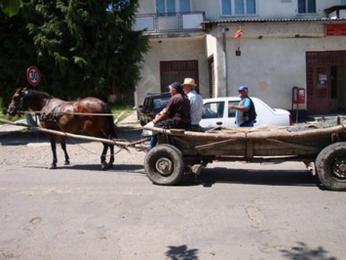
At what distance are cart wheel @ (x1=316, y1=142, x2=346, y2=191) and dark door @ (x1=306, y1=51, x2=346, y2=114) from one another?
15.8 metres

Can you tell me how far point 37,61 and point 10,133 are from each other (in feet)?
13.8

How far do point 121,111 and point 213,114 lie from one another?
17951 mm

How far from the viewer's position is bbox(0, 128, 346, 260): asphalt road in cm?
564

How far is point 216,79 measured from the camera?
73.1ft

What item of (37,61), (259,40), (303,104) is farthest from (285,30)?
(37,61)

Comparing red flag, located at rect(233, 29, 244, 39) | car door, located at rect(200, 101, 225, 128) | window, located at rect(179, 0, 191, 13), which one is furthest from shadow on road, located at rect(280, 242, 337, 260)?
window, located at rect(179, 0, 191, 13)

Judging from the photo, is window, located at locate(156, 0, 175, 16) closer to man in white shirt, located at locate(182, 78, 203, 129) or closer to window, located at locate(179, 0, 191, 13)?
window, located at locate(179, 0, 191, 13)

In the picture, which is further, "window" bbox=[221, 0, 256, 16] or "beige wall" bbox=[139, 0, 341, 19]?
"window" bbox=[221, 0, 256, 16]

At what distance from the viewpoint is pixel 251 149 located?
8531 millimetres

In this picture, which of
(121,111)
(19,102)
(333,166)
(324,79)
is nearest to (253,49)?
(324,79)

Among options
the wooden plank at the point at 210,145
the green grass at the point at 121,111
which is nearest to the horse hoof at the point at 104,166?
the wooden plank at the point at 210,145

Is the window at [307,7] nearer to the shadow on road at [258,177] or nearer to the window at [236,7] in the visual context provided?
the window at [236,7]

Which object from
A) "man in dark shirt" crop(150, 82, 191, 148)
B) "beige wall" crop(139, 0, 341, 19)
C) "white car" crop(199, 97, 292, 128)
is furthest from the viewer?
"beige wall" crop(139, 0, 341, 19)

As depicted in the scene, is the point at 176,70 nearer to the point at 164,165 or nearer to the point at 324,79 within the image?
the point at 324,79
